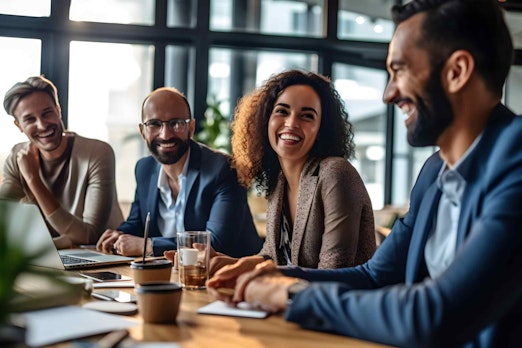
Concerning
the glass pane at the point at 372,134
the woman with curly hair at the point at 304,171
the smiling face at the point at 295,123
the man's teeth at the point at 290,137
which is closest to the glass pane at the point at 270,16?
the glass pane at the point at 372,134

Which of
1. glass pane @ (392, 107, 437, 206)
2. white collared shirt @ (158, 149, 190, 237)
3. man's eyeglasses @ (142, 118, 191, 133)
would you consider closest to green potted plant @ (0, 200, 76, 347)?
white collared shirt @ (158, 149, 190, 237)

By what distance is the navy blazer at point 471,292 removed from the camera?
3.75ft

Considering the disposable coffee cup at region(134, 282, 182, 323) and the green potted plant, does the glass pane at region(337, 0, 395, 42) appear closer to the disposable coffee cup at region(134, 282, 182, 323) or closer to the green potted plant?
the disposable coffee cup at region(134, 282, 182, 323)

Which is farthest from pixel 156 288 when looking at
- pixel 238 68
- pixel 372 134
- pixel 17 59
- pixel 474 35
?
pixel 372 134

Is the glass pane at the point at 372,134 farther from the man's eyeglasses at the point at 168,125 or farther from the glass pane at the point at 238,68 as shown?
the man's eyeglasses at the point at 168,125

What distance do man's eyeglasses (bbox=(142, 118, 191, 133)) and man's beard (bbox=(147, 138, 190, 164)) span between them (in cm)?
6

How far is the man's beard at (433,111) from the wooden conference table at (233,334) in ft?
1.66

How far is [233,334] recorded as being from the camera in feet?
4.09

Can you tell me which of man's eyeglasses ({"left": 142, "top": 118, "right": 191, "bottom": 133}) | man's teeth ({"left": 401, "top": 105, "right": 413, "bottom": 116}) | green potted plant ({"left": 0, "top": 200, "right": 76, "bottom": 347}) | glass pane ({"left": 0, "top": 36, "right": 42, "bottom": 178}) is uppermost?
glass pane ({"left": 0, "top": 36, "right": 42, "bottom": 178})

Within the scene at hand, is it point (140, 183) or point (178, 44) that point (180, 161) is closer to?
point (140, 183)

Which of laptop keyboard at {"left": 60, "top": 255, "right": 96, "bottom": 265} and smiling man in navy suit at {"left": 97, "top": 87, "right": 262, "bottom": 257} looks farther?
smiling man in navy suit at {"left": 97, "top": 87, "right": 262, "bottom": 257}

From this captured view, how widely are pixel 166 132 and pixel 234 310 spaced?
72.0 inches

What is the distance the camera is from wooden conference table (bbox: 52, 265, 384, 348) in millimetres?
1183

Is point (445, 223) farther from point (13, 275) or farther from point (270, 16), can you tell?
point (270, 16)
